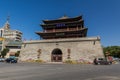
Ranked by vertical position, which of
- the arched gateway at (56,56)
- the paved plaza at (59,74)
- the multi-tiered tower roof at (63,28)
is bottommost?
the paved plaza at (59,74)

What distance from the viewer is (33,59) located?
48531 millimetres

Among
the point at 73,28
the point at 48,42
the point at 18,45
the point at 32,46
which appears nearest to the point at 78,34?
the point at 73,28

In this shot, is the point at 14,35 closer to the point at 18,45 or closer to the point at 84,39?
the point at 18,45

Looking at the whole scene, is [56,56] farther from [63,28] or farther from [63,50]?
[63,28]

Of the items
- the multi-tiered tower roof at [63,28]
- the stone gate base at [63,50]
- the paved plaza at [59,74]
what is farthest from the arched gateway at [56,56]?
the paved plaza at [59,74]

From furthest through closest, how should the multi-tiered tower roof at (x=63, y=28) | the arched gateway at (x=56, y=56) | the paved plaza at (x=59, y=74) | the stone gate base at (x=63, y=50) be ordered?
the multi-tiered tower roof at (x=63, y=28) → the arched gateway at (x=56, y=56) → the stone gate base at (x=63, y=50) → the paved plaza at (x=59, y=74)

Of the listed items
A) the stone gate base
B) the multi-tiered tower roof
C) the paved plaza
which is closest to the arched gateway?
the stone gate base

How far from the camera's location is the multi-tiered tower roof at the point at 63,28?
49650mm

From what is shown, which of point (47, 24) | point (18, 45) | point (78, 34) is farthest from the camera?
point (18, 45)

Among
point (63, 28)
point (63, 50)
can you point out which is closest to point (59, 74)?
point (63, 50)

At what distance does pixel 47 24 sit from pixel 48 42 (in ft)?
27.6

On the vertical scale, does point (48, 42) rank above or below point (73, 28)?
below

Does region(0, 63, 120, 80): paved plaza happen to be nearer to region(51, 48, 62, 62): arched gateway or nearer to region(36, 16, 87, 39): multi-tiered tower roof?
region(51, 48, 62, 62): arched gateway

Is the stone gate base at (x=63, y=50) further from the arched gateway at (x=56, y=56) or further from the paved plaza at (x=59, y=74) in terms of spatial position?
the paved plaza at (x=59, y=74)
